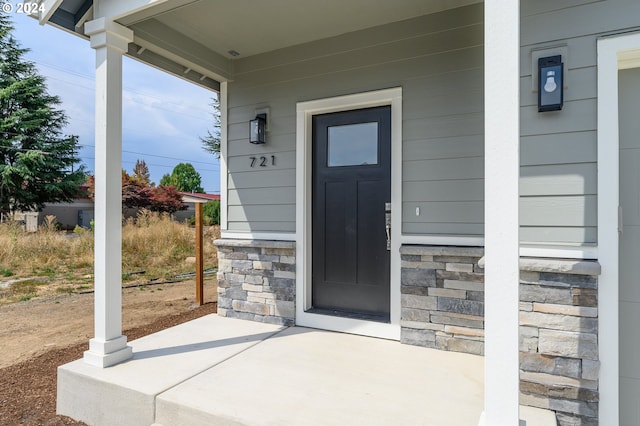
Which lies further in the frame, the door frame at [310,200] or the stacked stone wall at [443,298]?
the door frame at [310,200]

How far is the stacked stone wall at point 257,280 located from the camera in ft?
11.4

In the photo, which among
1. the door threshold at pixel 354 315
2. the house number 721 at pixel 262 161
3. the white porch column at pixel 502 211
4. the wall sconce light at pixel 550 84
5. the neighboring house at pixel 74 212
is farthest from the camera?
the neighboring house at pixel 74 212

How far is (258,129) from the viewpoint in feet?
11.6

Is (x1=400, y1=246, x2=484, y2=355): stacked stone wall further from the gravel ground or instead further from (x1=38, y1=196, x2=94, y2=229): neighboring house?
(x1=38, y1=196, x2=94, y2=229): neighboring house

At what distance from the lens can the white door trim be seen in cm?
195

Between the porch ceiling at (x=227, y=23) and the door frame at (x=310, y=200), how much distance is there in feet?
1.93

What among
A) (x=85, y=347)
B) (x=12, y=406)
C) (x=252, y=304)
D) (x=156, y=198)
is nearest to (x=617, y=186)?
(x=252, y=304)

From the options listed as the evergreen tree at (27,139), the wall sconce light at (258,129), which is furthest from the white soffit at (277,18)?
the evergreen tree at (27,139)

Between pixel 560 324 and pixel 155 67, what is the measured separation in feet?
12.4

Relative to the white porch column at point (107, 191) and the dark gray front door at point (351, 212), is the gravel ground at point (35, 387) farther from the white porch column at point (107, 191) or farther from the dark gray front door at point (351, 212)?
the dark gray front door at point (351, 212)

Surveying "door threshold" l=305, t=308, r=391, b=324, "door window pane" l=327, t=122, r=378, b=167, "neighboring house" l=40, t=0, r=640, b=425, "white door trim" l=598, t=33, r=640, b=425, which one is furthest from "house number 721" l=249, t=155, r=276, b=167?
"white door trim" l=598, t=33, r=640, b=425

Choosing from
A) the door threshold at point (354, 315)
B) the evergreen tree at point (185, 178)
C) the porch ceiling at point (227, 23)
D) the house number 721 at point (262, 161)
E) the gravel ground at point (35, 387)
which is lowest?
the gravel ground at point (35, 387)

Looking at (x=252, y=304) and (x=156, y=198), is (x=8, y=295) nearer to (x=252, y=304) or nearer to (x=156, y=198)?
(x=252, y=304)

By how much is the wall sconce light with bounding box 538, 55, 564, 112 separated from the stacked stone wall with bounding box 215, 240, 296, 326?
7.39 ft
